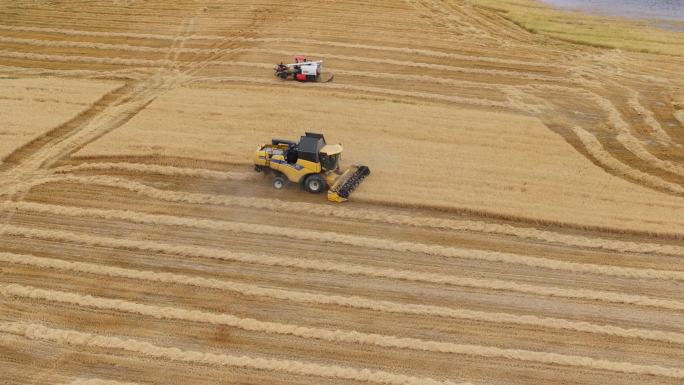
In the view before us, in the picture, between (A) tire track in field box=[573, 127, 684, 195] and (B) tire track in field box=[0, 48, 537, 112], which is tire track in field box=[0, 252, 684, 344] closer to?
(A) tire track in field box=[573, 127, 684, 195]

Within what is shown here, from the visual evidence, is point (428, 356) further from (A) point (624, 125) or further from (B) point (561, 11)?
(B) point (561, 11)

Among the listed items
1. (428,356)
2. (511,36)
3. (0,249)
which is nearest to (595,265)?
(428,356)

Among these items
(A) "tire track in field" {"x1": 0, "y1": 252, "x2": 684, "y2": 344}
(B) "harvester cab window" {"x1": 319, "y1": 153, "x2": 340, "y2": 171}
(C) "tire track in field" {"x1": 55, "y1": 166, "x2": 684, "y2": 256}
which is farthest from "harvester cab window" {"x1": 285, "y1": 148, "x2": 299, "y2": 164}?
A: (A) "tire track in field" {"x1": 0, "y1": 252, "x2": 684, "y2": 344}

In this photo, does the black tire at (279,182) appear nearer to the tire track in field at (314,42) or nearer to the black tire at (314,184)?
the black tire at (314,184)

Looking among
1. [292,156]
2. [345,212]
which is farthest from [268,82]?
[345,212]

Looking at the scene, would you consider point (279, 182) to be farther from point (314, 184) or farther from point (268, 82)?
point (268, 82)

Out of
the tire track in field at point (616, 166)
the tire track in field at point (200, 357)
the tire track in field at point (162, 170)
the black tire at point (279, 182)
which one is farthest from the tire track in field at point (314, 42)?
the tire track in field at point (200, 357)
